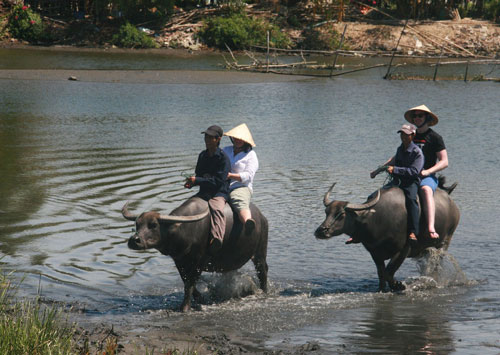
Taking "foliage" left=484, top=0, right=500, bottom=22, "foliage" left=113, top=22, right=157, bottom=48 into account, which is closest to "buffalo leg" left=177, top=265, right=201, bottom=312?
"foliage" left=113, top=22, right=157, bottom=48

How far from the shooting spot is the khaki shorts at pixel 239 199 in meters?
9.13

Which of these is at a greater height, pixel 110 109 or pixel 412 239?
pixel 412 239

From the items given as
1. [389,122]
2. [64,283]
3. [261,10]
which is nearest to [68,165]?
[64,283]

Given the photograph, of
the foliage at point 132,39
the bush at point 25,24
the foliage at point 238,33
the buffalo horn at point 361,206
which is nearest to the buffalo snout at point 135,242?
the buffalo horn at point 361,206

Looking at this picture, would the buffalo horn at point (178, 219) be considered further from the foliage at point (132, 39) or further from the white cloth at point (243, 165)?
the foliage at point (132, 39)

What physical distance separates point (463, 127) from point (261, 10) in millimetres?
33168

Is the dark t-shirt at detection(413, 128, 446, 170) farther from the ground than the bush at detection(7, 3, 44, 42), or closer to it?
farther from the ground

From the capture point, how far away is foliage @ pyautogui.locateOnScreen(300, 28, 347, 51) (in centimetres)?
5012

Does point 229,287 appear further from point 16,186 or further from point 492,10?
point 492,10

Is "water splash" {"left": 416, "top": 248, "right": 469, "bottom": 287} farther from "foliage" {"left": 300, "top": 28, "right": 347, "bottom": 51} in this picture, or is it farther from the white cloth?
"foliage" {"left": 300, "top": 28, "right": 347, "bottom": 51}

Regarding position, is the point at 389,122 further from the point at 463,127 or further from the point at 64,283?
the point at 64,283

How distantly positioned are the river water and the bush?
907 inches

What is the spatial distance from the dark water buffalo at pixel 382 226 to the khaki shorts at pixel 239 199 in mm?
884

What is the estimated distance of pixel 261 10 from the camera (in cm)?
5434
